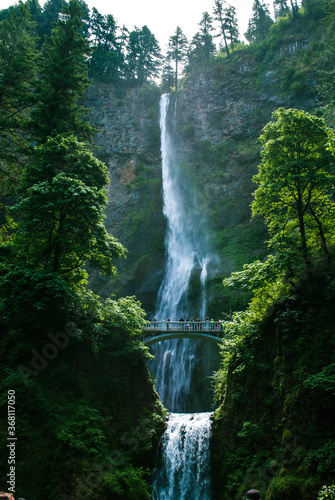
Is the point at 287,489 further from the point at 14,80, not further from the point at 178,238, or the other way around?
the point at 178,238

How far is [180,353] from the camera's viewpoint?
26922mm

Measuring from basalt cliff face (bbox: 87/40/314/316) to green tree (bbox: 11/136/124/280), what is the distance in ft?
49.6

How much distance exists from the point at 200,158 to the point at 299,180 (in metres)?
26.7

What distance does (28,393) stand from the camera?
10305 mm

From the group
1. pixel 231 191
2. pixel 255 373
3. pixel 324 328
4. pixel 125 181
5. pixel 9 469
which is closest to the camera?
pixel 9 469

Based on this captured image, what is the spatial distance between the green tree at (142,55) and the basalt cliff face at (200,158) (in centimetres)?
515

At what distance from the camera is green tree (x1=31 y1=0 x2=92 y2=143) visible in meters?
15.5

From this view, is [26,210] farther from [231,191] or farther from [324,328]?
[231,191]

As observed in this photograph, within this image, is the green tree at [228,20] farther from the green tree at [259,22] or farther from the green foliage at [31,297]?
the green foliage at [31,297]

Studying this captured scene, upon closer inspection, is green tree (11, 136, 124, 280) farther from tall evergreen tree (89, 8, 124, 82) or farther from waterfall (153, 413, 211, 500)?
tall evergreen tree (89, 8, 124, 82)

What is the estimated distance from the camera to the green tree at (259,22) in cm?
4713

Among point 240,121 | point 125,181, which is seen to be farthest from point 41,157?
point 240,121

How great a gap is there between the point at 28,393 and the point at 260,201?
11907 mm

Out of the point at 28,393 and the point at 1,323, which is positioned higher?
the point at 1,323
